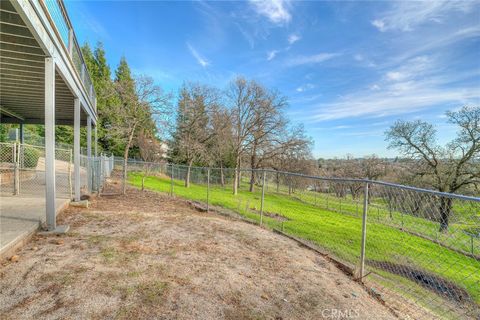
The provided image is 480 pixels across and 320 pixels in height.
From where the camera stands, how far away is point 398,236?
6664 mm

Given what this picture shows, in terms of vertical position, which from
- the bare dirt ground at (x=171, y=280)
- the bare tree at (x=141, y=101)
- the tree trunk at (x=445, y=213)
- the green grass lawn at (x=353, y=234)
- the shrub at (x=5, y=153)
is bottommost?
the green grass lawn at (x=353, y=234)

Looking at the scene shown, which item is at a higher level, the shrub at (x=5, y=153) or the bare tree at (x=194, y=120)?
the bare tree at (x=194, y=120)

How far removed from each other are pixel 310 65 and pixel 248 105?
8.79 metres

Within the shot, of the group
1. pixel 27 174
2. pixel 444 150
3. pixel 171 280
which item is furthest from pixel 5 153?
pixel 444 150

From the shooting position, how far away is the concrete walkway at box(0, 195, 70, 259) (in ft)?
12.4

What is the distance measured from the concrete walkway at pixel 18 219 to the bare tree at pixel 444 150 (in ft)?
75.0

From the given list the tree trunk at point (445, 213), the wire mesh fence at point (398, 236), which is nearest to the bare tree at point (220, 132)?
the wire mesh fence at point (398, 236)

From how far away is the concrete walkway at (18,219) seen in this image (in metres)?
3.79

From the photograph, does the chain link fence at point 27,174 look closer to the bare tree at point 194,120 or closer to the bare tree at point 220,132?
the bare tree at point 194,120

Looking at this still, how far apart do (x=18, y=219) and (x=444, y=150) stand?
970 inches

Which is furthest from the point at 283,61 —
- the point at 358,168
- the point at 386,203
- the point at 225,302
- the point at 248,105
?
the point at 358,168

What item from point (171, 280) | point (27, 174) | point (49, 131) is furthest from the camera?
point (27, 174)

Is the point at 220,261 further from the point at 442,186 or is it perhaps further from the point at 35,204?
the point at 442,186

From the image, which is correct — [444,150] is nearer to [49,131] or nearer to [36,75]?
[49,131]
